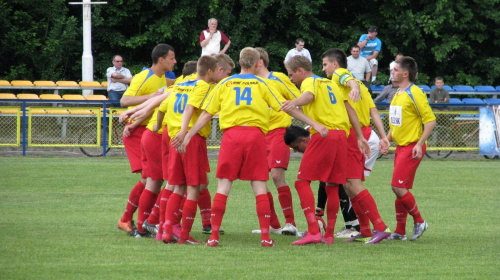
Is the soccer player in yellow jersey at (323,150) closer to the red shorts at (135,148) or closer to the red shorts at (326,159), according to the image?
the red shorts at (326,159)

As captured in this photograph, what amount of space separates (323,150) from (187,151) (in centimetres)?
136

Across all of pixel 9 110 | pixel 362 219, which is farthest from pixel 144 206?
pixel 9 110

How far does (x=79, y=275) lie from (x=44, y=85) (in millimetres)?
20065

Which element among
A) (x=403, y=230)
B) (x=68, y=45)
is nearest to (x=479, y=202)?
(x=403, y=230)

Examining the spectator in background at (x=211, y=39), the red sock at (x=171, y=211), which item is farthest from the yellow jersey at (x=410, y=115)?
the spectator in background at (x=211, y=39)

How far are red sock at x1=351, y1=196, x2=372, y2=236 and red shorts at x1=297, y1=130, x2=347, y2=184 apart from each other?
1.59 ft

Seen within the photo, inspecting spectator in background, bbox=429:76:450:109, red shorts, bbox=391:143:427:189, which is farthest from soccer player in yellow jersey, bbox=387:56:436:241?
spectator in background, bbox=429:76:450:109

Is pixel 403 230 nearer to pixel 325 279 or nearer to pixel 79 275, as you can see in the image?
pixel 325 279

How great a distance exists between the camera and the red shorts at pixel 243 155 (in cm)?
783

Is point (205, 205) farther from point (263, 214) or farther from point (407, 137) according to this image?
point (407, 137)

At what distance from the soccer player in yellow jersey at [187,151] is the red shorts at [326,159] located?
3.41 feet

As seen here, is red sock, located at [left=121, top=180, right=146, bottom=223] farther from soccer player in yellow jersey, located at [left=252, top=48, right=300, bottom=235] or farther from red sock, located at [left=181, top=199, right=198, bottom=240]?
soccer player in yellow jersey, located at [left=252, top=48, right=300, bottom=235]

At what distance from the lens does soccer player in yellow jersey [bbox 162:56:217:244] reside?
8102 millimetres

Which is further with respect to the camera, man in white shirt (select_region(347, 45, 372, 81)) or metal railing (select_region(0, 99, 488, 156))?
man in white shirt (select_region(347, 45, 372, 81))
